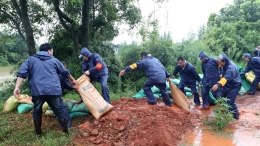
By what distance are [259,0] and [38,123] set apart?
18734mm

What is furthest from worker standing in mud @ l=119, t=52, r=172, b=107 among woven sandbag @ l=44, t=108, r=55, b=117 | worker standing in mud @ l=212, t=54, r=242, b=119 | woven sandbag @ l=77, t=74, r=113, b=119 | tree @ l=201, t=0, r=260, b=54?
tree @ l=201, t=0, r=260, b=54

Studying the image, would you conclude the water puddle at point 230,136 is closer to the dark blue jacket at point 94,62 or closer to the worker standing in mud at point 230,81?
the worker standing in mud at point 230,81

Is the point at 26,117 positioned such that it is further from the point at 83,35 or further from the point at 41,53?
the point at 83,35

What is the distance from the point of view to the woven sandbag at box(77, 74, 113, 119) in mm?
4398

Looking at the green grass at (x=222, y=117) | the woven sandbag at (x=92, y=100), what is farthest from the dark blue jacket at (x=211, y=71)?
the woven sandbag at (x=92, y=100)

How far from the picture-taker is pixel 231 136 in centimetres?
420

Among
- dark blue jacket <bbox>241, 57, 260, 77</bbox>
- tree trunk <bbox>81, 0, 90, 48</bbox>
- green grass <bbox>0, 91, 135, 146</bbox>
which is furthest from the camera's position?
tree trunk <bbox>81, 0, 90, 48</bbox>

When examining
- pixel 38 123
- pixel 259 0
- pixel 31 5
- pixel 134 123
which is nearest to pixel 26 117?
pixel 38 123

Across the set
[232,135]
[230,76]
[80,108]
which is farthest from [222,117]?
[80,108]

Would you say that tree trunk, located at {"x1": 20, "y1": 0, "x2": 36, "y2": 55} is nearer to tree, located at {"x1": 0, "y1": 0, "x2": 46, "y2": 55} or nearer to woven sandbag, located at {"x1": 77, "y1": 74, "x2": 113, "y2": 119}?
tree, located at {"x1": 0, "y1": 0, "x2": 46, "y2": 55}

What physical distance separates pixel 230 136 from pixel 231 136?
0.02 meters

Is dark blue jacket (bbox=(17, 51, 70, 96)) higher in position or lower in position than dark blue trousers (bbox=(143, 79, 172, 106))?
higher

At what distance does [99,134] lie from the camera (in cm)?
402

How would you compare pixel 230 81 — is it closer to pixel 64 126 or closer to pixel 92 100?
pixel 92 100
